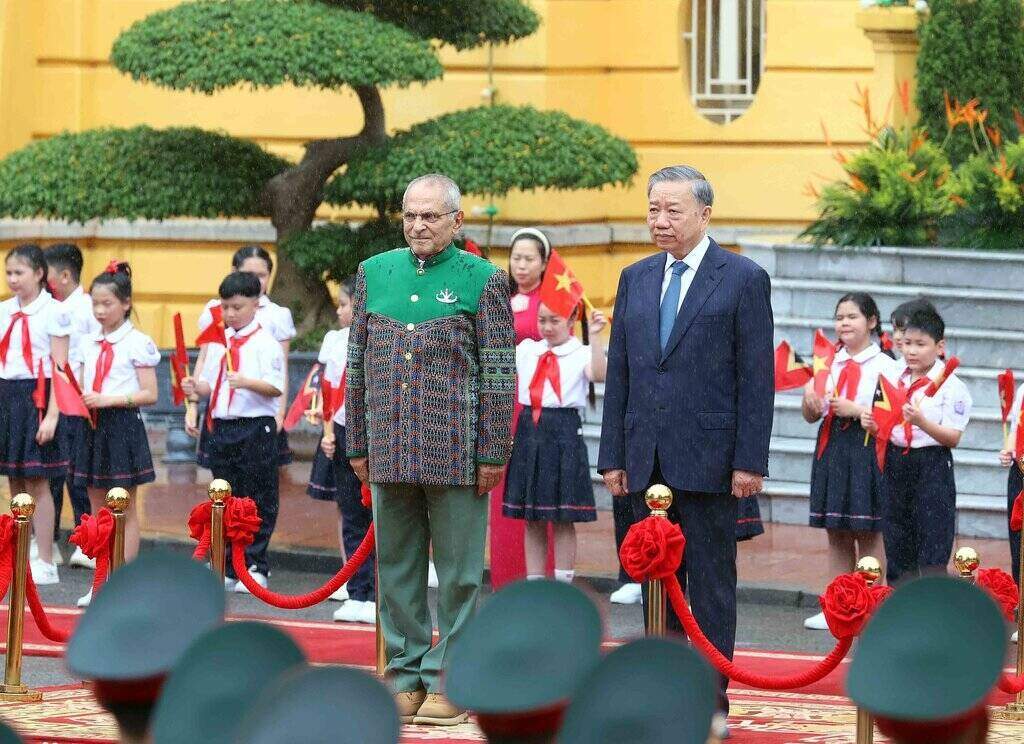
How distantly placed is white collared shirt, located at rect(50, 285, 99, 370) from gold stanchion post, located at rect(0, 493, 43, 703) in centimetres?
316

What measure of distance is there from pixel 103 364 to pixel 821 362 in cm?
356

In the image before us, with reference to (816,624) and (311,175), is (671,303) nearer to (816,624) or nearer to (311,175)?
(816,624)

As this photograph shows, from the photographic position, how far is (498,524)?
31.2 ft

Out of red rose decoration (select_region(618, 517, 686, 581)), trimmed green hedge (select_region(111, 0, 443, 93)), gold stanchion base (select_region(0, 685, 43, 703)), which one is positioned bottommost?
gold stanchion base (select_region(0, 685, 43, 703))

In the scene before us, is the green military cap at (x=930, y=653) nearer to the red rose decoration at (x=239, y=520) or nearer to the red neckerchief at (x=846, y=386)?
the red rose decoration at (x=239, y=520)

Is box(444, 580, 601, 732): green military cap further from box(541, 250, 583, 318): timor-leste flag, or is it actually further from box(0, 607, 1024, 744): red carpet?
box(541, 250, 583, 318): timor-leste flag

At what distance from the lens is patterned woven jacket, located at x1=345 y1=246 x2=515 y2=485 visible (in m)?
6.18

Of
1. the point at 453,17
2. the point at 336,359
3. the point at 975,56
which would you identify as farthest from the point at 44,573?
the point at 975,56

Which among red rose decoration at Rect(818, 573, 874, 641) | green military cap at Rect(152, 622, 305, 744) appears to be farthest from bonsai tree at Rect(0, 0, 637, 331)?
green military cap at Rect(152, 622, 305, 744)

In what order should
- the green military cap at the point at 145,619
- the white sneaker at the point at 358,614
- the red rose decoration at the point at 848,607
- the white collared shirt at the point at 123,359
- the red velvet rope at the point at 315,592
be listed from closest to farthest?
1. the green military cap at the point at 145,619
2. the red rose decoration at the point at 848,607
3. the red velvet rope at the point at 315,592
4. the white sneaker at the point at 358,614
5. the white collared shirt at the point at 123,359

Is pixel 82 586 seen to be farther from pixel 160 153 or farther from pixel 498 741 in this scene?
pixel 498 741

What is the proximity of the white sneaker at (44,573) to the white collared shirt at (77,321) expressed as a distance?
111cm

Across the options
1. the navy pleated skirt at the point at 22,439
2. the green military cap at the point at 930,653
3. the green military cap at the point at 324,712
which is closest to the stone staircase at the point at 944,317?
the navy pleated skirt at the point at 22,439

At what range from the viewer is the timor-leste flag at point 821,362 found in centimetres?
913
